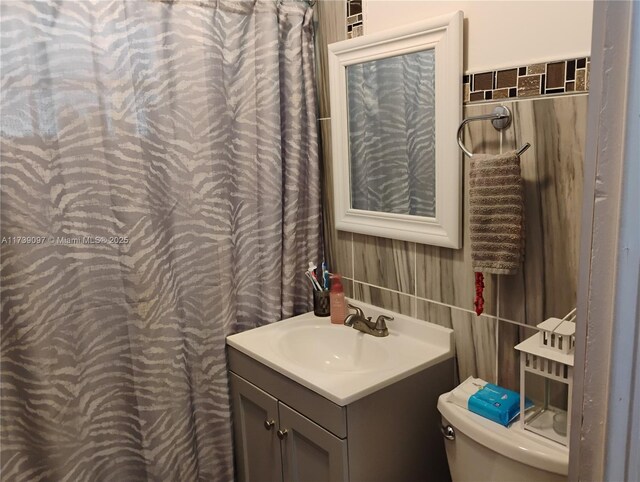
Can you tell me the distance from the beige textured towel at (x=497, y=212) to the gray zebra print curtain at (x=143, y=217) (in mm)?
716

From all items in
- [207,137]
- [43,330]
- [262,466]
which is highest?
[207,137]

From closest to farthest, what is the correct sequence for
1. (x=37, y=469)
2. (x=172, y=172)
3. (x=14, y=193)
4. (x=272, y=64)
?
1. (x=14, y=193)
2. (x=37, y=469)
3. (x=172, y=172)
4. (x=272, y=64)

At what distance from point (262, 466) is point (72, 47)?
139 centimetres

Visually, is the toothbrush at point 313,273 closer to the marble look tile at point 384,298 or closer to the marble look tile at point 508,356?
the marble look tile at point 384,298

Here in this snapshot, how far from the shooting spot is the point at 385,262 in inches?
70.1

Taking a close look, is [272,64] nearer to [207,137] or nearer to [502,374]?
[207,137]

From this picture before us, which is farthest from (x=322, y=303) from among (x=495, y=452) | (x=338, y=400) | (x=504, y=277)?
(x=495, y=452)

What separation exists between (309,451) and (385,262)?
2.09 ft

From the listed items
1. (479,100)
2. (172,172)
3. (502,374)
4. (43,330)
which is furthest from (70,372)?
(479,100)

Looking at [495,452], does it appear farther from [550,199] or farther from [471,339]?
[550,199]

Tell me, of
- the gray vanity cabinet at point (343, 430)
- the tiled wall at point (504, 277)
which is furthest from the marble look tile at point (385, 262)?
the gray vanity cabinet at point (343, 430)

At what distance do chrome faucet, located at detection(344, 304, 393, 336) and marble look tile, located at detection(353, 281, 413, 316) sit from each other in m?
0.05

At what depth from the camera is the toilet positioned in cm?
117

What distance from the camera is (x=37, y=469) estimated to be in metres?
1.55
